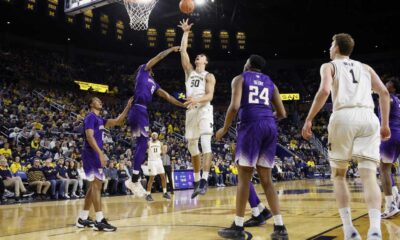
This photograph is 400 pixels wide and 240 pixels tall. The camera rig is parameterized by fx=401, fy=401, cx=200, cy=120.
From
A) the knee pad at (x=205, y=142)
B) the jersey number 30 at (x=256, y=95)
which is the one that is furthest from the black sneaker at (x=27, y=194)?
the jersey number 30 at (x=256, y=95)

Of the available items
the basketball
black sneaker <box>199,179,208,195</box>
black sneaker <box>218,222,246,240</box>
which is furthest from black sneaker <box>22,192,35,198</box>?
black sneaker <box>218,222,246,240</box>

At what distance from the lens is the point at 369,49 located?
35.9m

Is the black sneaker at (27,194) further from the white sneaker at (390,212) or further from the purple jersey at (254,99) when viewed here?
the white sneaker at (390,212)

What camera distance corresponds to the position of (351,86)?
11.6 ft

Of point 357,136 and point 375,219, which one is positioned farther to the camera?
point 357,136

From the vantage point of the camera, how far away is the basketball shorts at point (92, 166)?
577 centimetres

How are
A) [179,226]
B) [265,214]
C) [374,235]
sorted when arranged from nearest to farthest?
1. [374,235]
2. [179,226]
3. [265,214]

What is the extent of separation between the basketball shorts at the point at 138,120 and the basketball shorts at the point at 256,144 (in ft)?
9.23

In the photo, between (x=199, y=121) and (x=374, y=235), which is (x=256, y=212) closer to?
(x=199, y=121)

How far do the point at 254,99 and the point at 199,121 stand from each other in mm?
2077

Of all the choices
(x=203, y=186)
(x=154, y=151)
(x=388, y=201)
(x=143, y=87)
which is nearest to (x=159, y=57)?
(x=143, y=87)

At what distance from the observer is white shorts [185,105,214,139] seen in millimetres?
6230

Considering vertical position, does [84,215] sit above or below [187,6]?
below

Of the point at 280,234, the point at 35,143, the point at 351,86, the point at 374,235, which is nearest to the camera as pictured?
the point at 374,235
